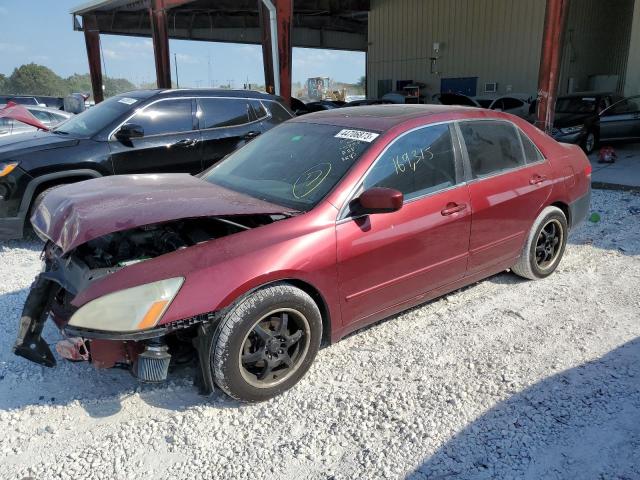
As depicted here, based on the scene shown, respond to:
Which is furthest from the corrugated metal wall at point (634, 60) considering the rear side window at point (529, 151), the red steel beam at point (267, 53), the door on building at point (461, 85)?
the rear side window at point (529, 151)

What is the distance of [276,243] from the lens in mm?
2836

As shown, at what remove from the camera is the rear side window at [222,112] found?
21.7ft

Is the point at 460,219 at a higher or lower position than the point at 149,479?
higher

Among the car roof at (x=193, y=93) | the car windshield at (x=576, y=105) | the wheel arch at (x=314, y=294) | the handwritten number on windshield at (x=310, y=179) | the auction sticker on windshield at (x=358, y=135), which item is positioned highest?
the car roof at (x=193, y=93)

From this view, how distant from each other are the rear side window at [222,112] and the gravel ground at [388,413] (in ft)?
11.7

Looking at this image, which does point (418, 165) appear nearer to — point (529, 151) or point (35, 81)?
point (529, 151)

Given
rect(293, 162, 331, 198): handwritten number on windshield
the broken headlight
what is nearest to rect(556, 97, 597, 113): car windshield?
rect(293, 162, 331, 198): handwritten number on windshield

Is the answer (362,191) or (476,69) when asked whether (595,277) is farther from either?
(476,69)

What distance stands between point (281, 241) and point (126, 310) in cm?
87

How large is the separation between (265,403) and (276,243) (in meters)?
0.92

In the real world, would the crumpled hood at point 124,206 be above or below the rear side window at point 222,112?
below

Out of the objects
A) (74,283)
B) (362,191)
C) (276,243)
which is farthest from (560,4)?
(74,283)

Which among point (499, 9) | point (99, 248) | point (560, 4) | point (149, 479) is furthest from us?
point (499, 9)

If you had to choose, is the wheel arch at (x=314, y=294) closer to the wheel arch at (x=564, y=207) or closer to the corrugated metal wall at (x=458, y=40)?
the wheel arch at (x=564, y=207)
